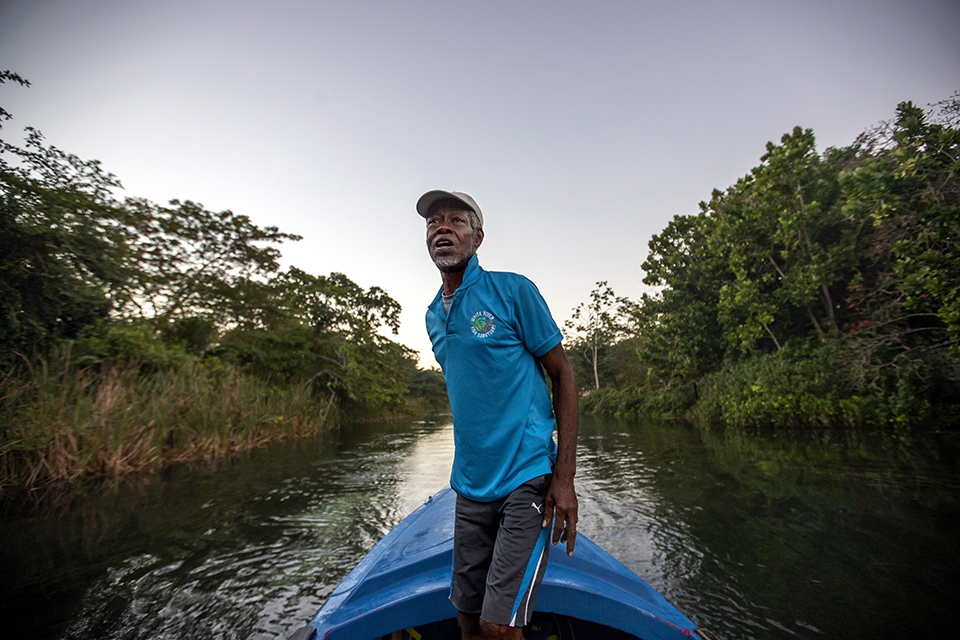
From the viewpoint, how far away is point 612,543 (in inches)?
154

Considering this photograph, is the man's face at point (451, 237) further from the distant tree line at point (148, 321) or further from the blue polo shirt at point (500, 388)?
the distant tree line at point (148, 321)

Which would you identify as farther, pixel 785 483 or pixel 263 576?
pixel 785 483

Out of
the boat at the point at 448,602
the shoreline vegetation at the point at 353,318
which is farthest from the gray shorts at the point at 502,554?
the shoreline vegetation at the point at 353,318

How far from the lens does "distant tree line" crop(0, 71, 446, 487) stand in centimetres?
633

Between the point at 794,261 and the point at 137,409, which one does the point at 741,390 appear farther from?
the point at 137,409

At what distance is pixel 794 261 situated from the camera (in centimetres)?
1184

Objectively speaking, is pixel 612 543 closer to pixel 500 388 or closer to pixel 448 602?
pixel 448 602

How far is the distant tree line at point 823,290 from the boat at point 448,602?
7.93 meters

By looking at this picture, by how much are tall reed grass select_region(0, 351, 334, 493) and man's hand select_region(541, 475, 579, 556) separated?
721cm

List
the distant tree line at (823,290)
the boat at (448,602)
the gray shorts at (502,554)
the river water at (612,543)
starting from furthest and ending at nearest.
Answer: the distant tree line at (823,290)
the river water at (612,543)
the boat at (448,602)
the gray shorts at (502,554)

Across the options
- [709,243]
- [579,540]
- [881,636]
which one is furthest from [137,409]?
[709,243]

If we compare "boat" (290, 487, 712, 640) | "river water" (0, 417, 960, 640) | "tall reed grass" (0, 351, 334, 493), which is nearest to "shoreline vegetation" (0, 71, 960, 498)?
"tall reed grass" (0, 351, 334, 493)

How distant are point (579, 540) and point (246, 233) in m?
17.2

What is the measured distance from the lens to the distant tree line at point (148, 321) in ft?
20.8
